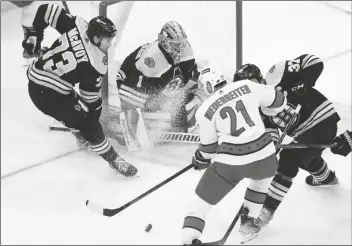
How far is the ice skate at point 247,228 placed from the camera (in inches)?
93.1

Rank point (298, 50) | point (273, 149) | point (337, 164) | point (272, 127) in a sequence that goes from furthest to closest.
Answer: point (298, 50), point (337, 164), point (272, 127), point (273, 149)

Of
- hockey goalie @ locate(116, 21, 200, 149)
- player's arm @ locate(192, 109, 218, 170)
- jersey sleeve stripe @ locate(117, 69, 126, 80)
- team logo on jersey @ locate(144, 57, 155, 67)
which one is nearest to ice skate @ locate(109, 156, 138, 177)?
hockey goalie @ locate(116, 21, 200, 149)

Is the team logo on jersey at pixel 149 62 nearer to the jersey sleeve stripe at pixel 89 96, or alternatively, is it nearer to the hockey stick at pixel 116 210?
the jersey sleeve stripe at pixel 89 96

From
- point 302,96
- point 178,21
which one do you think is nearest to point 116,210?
point 302,96

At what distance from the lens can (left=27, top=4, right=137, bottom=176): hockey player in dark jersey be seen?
2.40 meters

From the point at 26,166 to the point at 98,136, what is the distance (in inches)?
20.6

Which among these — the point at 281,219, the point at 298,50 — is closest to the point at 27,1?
the point at 281,219

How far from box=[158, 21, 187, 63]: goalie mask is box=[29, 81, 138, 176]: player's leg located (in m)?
0.49

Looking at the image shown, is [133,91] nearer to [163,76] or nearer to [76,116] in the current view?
[163,76]

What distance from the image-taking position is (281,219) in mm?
2602

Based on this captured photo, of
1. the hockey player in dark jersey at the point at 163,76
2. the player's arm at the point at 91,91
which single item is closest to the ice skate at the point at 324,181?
the hockey player in dark jersey at the point at 163,76

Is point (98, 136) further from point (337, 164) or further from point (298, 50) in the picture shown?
point (298, 50)

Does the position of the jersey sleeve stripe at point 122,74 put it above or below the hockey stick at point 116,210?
above

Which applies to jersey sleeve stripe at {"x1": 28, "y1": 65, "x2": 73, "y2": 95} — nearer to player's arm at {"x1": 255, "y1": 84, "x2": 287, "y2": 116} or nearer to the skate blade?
player's arm at {"x1": 255, "y1": 84, "x2": 287, "y2": 116}
